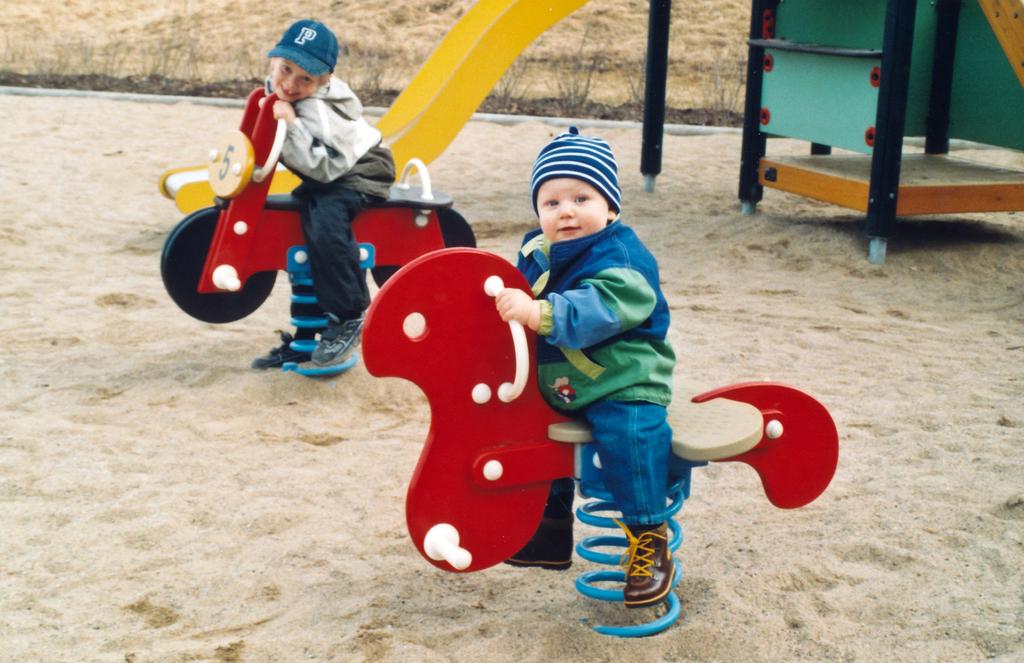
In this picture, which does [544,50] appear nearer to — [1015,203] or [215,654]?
[1015,203]

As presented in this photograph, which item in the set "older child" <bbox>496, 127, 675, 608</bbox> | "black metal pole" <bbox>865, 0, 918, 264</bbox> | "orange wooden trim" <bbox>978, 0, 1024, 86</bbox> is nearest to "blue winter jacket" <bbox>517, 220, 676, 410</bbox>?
"older child" <bbox>496, 127, 675, 608</bbox>

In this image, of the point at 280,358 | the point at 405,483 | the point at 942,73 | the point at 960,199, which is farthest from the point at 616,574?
the point at 942,73

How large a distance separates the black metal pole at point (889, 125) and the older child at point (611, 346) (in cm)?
357

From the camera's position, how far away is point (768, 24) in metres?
6.97

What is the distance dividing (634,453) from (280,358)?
7.24 ft

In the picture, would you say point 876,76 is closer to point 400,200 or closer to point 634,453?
point 400,200

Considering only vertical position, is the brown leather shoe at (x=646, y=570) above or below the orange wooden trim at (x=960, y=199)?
below

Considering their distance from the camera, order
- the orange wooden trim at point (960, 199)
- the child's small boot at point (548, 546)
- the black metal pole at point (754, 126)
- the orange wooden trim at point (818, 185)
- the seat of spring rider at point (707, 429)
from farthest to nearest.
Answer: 1. the black metal pole at point (754, 126)
2. the orange wooden trim at point (818, 185)
3. the orange wooden trim at point (960, 199)
4. the child's small boot at point (548, 546)
5. the seat of spring rider at point (707, 429)

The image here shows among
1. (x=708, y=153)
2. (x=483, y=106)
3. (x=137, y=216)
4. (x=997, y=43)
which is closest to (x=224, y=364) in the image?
(x=137, y=216)

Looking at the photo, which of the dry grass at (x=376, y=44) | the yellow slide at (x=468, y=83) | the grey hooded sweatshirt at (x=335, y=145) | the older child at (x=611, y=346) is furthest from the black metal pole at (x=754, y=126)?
the older child at (x=611, y=346)

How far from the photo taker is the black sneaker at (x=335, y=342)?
411 cm

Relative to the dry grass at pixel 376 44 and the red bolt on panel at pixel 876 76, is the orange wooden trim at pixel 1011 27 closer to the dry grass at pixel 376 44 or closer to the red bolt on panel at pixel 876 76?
the red bolt on panel at pixel 876 76

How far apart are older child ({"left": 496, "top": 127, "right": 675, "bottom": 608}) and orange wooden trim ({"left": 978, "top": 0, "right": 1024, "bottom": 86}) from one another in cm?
401

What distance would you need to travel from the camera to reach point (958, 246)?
612 centimetres
